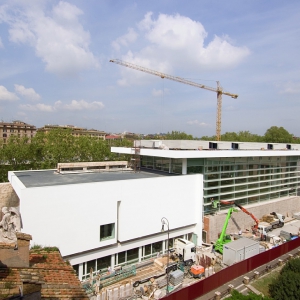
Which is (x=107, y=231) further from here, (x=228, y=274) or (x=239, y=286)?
(x=239, y=286)

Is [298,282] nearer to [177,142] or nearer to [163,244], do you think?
[163,244]

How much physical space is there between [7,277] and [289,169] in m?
40.7

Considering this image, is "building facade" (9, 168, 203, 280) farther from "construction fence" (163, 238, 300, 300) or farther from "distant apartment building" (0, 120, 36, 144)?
"distant apartment building" (0, 120, 36, 144)

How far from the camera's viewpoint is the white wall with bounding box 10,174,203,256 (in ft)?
59.0

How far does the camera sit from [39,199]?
59.2 feet

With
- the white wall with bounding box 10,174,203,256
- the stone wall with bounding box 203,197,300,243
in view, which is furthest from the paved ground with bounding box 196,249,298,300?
the white wall with bounding box 10,174,203,256

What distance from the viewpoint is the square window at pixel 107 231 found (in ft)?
68.3

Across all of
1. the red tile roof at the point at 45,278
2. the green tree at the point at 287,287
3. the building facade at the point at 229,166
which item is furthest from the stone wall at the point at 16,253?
the building facade at the point at 229,166

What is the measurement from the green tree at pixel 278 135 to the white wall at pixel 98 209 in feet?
256

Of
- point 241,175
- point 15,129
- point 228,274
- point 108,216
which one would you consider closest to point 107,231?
point 108,216

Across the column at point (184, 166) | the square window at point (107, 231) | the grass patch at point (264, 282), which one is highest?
the column at point (184, 166)

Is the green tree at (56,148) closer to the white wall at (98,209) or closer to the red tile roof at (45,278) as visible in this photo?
the white wall at (98,209)

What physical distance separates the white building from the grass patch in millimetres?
7001

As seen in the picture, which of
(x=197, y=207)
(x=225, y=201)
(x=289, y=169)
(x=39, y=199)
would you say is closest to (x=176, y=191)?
(x=197, y=207)
